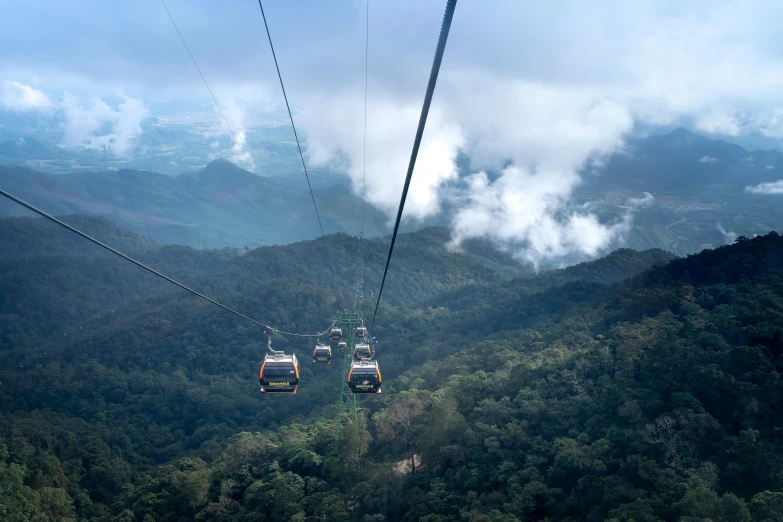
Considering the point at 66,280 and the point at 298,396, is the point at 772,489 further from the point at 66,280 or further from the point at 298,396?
the point at 66,280

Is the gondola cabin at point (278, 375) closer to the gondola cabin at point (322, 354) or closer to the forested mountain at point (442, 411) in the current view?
the gondola cabin at point (322, 354)

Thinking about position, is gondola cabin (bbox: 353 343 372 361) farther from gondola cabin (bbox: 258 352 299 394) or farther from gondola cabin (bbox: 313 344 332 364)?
gondola cabin (bbox: 258 352 299 394)

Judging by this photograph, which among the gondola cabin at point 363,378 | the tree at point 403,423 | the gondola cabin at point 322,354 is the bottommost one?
the tree at point 403,423

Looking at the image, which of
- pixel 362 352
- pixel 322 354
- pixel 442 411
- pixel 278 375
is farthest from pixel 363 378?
pixel 442 411

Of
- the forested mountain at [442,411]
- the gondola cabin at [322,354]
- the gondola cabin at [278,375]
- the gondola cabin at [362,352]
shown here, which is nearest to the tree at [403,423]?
the forested mountain at [442,411]

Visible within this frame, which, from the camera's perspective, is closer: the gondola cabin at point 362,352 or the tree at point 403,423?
the gondola cabin at point 362,352

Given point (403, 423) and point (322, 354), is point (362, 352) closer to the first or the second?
point (322, 354)

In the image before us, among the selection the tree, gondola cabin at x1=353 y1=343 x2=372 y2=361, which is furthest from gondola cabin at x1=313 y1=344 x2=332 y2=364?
the tree
